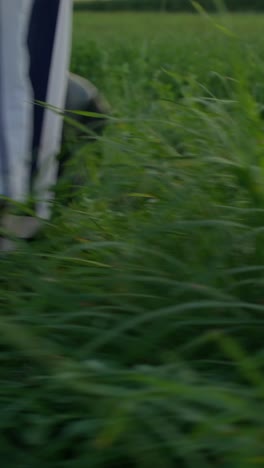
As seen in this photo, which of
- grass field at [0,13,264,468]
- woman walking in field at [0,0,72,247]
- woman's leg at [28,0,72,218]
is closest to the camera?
grass field at [0,13,264,468]

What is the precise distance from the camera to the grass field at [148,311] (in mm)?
1690

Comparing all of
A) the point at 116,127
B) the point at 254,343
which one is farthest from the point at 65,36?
the point at 254,343

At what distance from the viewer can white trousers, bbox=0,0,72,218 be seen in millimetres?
3609

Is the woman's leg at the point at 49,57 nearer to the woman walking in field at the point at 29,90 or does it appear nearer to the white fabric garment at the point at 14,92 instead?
the woman walking in field at the point at 29,90

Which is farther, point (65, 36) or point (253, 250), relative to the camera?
point (65, 36)

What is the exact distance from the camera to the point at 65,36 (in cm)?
418

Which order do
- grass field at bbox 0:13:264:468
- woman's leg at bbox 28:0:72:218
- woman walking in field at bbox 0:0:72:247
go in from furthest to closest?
1. woman's leg at bbox 28:0:72:218
2. woman walking in field at bbox 0:0:72:247
3. grass field at bbox 0:13:264:468

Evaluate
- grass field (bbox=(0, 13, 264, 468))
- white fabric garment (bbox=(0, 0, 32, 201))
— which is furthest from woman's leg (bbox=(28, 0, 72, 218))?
grass field (bbox=(0, 13, 264, 468))

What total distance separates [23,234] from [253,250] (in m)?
0.82

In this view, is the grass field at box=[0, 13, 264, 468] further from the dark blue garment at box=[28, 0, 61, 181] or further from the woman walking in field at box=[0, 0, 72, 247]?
the dark blue garment at box=[28, 0, 61, 181]

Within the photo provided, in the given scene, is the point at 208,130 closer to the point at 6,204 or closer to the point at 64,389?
the point at 6,204

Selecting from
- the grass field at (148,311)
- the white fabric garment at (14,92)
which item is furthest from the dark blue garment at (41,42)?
the grass field at (148,311)

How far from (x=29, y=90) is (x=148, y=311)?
1.80m

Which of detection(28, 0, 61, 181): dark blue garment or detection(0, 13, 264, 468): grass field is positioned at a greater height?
detection(28, 0, 61, 181): dark blue garment
